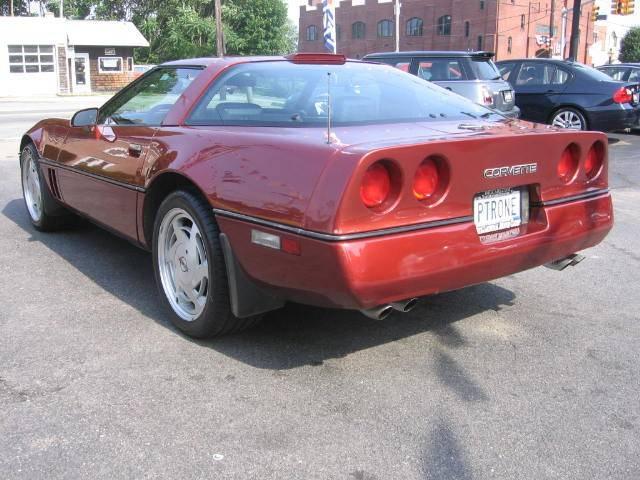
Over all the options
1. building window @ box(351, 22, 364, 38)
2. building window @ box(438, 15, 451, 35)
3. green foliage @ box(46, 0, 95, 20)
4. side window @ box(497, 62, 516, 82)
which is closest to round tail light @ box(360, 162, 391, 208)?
side window @ box(497, 62, 516, 82)

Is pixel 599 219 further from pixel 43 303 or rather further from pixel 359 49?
pixel 359 49

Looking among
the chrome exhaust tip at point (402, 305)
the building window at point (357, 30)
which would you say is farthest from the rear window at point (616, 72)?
the building window at point (357, 30)

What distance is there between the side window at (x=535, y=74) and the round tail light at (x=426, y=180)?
35.3ft

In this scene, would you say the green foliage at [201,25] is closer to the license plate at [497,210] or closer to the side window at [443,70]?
the side window at [443,70]

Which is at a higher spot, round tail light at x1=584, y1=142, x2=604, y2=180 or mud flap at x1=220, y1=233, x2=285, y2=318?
round tail light at x1=584, y1=142, x2=604, y2=180

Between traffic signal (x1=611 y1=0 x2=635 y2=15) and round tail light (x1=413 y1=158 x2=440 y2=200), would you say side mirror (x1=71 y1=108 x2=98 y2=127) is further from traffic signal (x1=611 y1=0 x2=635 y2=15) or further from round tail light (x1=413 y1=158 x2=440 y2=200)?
traffic signal (x1=611 y1=0 x2=635 y2=15)

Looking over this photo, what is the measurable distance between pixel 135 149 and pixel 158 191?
35cm

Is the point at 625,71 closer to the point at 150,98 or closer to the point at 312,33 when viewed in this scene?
the point at 150,98

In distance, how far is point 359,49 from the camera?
73.9 meters

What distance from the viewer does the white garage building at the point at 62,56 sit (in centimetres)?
3794

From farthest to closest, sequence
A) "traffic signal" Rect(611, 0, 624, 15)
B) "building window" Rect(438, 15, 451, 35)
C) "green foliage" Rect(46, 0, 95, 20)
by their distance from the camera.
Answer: "building window" Rect(438, 15, 451, 35)
"green foliage" Rect(46, 0, 95, 20)
"traffic signal" Rect(611, 0, 624, 15)

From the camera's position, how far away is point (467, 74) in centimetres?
1110

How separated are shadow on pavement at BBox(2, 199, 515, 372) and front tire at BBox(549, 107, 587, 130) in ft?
29.4

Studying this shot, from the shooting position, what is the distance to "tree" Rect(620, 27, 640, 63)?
71062mm
